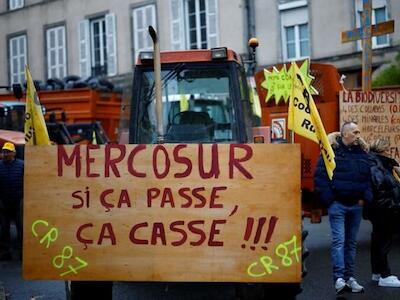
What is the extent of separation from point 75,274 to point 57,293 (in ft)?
8.58

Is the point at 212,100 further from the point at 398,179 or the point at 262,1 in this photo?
the point at 262,1

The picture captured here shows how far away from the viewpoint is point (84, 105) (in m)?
17.4

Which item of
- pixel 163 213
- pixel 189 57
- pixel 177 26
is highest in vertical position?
pixel 177 26

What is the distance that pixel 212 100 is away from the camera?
7.04 m

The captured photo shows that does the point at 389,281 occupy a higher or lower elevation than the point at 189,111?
lower

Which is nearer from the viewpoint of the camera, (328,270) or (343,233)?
(343,233)

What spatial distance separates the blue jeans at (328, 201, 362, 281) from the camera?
6527 mm

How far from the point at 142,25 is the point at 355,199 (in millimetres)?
19931

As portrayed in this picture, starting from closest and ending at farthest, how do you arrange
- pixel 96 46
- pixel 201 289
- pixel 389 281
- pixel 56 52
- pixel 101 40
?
pixel 389 281, pixel 201 289, pixel 101 40, pixel 96 46, pixel 56 52

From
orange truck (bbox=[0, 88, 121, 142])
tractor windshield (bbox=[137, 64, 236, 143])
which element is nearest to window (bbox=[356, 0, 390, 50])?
orange truck (bbox=[0, 88, 121, 142])

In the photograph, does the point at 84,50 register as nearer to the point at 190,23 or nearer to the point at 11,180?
the point at 190,23

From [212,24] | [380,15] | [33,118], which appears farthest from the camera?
[212,24]

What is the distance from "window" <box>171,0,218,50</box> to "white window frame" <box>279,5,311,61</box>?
3.04 m

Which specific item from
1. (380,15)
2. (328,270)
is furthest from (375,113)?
(380,15)
